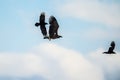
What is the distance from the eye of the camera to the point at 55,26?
91.3 m

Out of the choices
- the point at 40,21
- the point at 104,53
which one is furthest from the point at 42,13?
the point at 104,53

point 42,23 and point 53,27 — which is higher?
point 42,23

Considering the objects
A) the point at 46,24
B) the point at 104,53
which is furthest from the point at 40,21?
the point at 104,53

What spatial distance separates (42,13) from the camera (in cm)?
9262

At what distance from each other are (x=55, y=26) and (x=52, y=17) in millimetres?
1374

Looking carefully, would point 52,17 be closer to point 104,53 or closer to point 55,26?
point 55,26

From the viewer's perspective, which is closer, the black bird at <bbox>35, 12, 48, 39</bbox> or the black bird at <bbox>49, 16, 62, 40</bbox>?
the black bird at <bbox>49, 16, 62, 40</bbox>

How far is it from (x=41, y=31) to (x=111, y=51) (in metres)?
12.3

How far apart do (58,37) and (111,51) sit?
9.61 metres

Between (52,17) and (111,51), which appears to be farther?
(111,51)

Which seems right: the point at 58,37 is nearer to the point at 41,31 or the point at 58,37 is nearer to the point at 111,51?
the point at 41,31

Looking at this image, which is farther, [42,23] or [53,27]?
[42,23]

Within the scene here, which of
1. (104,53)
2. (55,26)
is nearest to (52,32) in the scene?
(55,26)

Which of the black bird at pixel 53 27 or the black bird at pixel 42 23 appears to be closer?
the black bird at pixel 53 27
